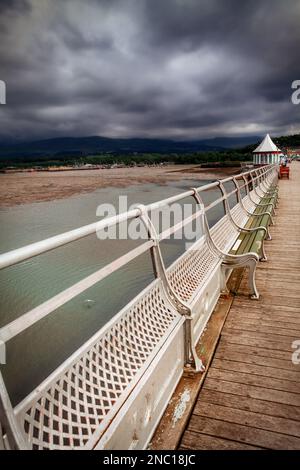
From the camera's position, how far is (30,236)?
56.5 feet

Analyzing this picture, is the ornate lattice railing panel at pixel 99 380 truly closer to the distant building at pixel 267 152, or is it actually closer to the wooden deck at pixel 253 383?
the wooden deck at pixel 253 383

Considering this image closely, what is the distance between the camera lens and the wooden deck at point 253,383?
6.85 feet

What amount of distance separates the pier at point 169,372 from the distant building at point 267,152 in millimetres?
58225

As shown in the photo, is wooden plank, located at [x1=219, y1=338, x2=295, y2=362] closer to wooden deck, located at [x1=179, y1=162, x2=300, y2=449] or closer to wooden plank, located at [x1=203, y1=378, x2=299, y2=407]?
wooden deck, located at [x1=179, y1=162, x2=300, y2=449]

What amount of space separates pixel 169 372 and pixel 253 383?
0.76m

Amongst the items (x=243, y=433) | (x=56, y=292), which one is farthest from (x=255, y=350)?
(x=56, y=292)

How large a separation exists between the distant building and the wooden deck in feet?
189

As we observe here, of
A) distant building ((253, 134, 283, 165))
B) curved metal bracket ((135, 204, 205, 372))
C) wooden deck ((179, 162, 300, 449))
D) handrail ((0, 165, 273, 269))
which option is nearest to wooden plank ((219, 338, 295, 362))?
wooden deck ((179, 162, 300, 449))

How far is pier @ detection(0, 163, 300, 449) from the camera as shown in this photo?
5.01ft

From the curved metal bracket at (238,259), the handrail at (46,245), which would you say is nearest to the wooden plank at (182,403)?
the curved metal bracket at (238,259)

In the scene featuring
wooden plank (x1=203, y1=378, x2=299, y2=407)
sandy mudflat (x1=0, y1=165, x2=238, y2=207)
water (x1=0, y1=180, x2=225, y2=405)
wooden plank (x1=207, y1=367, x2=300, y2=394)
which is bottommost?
water (x1=0, y1=180, x2=225, y2=405)
